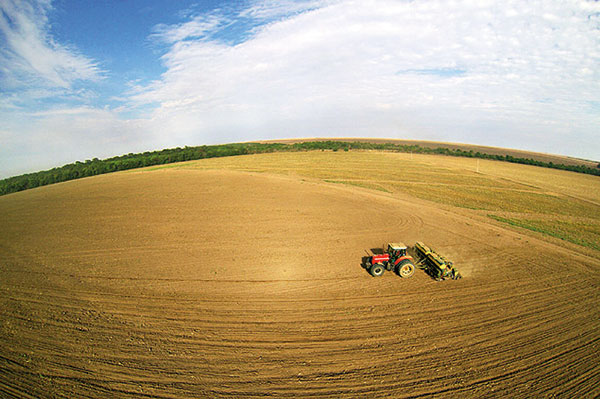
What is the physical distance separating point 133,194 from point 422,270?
90.4 feet

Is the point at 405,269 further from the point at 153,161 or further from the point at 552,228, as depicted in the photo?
the point at 153,161

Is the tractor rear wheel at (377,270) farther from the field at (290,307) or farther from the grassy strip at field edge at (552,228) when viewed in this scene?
the grassy strip at field edge at (552,228)

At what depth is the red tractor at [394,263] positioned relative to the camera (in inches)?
442

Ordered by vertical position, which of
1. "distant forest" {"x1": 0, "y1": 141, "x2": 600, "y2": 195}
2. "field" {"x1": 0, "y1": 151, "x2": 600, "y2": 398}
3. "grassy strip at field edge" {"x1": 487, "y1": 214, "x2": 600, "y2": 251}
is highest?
"distant forest" {"x1": 0, "y1": 141, "x2": 600, "y2": 195}

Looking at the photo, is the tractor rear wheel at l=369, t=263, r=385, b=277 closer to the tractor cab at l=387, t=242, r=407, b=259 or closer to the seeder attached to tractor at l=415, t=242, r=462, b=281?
the tractor cab at l=387, t=242, r=407, b=259

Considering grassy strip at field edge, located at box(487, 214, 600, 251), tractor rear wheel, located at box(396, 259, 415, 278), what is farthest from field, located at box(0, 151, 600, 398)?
tractor rear wheel, located at box(396, 259, 415, 278)

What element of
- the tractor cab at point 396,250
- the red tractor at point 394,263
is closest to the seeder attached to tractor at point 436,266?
the red tractor at point 394,263

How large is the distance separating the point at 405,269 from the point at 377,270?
122cm

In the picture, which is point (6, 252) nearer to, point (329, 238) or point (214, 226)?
point (214, 226)

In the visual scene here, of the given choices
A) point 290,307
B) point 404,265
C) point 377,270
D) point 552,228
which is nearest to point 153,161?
point 290,307

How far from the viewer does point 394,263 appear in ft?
38.0

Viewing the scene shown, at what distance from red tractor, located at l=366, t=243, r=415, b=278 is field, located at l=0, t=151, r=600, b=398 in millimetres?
432

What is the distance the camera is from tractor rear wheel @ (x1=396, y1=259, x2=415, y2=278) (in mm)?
11172

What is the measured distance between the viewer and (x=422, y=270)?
478 inches
